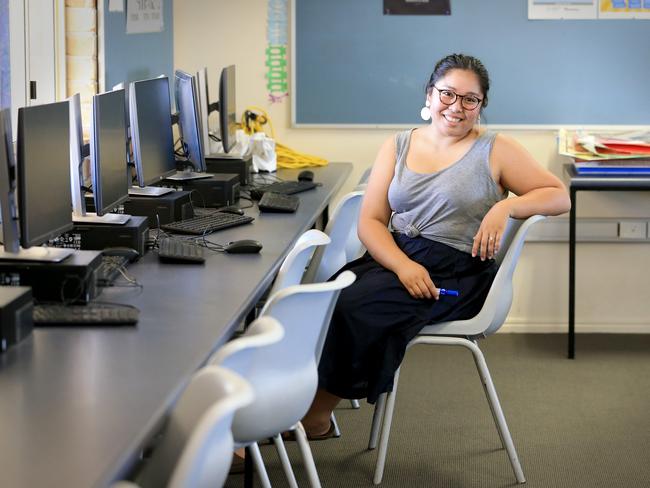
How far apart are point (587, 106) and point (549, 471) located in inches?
87.4

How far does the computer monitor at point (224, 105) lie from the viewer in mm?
4438

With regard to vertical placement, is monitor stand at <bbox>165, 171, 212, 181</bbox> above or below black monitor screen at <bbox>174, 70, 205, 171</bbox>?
below

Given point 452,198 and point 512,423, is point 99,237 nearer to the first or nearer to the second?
point 452,198

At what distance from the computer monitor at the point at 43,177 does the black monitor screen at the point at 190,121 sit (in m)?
1.36

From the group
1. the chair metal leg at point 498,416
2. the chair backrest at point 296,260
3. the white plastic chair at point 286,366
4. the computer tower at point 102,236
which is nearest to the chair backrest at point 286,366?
the white plastic chair at point 286,366

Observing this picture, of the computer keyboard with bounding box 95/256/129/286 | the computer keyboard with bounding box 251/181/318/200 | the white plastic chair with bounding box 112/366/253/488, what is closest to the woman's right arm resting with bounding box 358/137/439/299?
the computer keyboard with bounding box 251/181/318/200

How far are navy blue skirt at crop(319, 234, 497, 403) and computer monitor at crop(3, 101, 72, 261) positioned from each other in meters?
0.91

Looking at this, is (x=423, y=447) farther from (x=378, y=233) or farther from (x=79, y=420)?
(x=79, y=420)

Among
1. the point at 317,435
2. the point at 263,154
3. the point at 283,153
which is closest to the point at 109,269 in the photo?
the point at 317,435

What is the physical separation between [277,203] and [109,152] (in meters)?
0.96

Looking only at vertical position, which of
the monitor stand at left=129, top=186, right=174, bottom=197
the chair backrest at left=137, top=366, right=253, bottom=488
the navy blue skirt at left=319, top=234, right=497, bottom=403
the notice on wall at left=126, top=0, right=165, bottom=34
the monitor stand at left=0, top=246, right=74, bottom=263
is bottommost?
the navy blue skirt at left=319, top=234, right=497, bottom=403

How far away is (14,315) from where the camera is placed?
2033 millimetres

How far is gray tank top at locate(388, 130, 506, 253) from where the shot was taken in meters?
3.40

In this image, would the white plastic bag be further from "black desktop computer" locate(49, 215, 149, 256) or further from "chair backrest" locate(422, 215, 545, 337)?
"black desktop computer" locate(49, 215, 149, 256)
